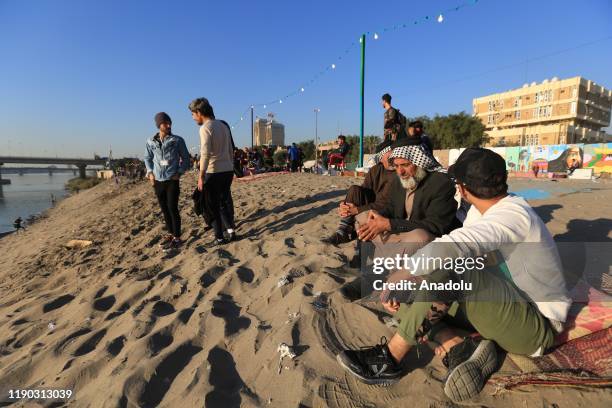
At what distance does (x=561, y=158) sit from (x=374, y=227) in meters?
24.1

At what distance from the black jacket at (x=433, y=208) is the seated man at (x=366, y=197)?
1.78 ft

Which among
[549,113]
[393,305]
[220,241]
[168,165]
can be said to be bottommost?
[220,241]

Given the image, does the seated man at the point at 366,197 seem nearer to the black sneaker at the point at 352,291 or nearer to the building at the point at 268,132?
the black sneaker at the point at 352,291

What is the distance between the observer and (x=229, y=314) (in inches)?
100

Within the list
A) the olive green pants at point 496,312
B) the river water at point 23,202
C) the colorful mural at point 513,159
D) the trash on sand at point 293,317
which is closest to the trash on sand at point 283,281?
the trash on sand at point 293,317

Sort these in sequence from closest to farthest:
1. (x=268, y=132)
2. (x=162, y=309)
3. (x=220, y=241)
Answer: (x=162, y=309)
(x=220, y=241)
(x=268, y=132)

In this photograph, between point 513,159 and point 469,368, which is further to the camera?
point 513,159

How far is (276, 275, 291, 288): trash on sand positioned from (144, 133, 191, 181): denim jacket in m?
2.26

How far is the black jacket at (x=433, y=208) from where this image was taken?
7.76ft

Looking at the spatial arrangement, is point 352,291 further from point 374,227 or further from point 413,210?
point 413,210

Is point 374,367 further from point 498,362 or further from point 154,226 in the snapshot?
point 154,226

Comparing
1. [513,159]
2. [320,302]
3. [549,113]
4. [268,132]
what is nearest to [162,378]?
[320,302]

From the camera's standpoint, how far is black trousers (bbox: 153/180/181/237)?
14.3ft

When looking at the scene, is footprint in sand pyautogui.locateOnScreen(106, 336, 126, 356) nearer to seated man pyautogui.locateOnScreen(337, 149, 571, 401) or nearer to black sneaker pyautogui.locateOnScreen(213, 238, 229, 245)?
seated man pyautogui.locateOnScreen(337, 149, 571, 401)
